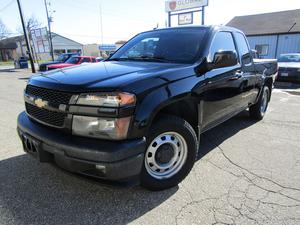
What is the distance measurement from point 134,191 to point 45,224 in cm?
94

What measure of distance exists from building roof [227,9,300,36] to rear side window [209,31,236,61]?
73.7 ft

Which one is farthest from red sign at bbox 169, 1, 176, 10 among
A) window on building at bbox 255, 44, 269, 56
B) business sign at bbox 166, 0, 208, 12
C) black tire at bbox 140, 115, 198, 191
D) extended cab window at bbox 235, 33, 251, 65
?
black tire at bbox 140, 115, 198, 191

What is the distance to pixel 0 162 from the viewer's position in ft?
11.5

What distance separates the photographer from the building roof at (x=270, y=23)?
23311mm

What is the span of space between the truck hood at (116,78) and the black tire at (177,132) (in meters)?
0.43

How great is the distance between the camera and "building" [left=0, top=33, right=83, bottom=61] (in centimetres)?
5906

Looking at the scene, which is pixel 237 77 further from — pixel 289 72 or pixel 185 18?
pixel 185 18

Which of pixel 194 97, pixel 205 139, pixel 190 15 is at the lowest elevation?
pixel 205 139

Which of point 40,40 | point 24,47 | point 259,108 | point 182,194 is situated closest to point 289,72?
point 259,108

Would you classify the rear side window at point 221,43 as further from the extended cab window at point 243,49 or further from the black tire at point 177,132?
the black tire at point 177,132

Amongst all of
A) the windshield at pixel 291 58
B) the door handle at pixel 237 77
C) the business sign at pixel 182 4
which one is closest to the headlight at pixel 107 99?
the door handle at pixel 237 77

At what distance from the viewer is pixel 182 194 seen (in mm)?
2732

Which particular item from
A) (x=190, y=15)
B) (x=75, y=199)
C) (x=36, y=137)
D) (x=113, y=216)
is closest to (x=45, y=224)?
(x=75, y=199)

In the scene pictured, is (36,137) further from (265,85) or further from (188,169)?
(265,85)
